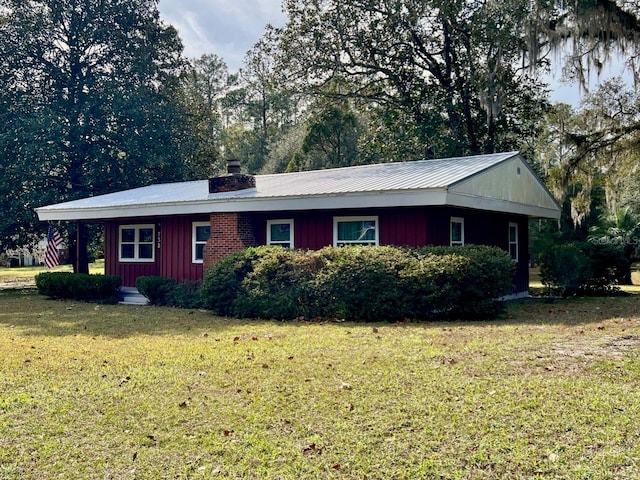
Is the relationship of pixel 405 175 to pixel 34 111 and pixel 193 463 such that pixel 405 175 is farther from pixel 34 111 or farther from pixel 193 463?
pixel 34 111

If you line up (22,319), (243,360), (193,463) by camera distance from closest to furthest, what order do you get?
(193,463) < (243,360) < (22,319)

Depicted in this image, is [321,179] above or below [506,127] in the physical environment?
below

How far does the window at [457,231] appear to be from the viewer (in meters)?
14.8

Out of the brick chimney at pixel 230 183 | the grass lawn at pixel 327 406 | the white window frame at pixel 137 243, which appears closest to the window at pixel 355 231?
the brick chimney at pixel 230 183

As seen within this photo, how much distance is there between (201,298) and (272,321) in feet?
8.72

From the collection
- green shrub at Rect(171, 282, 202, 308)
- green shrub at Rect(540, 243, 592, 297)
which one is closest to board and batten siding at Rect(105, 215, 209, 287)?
green shrub at Rect(171, 282, 202, 308)

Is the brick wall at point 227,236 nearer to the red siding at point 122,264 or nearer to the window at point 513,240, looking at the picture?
the red siding at point 122,264

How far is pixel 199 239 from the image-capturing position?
671 inches

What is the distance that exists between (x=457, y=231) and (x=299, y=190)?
4.09 m

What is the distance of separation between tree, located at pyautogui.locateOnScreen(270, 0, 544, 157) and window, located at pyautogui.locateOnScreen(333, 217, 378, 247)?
1082 cm

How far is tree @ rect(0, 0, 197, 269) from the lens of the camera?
23.1 m

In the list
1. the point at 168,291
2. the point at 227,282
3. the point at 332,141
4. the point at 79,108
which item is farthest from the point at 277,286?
the point at 332,141

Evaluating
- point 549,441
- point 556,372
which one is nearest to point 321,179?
point 556,372

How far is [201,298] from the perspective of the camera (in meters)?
13.8
